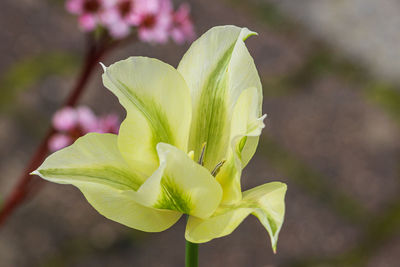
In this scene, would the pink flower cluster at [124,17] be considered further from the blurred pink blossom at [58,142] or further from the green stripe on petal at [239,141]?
the green stripe on petal at [239,141]

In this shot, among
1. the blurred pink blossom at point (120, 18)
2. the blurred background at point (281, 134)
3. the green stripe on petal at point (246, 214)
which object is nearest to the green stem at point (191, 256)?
the green stripe on petal at point (246, 214)

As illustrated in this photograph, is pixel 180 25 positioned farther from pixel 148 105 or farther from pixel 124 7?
pixel 148 105

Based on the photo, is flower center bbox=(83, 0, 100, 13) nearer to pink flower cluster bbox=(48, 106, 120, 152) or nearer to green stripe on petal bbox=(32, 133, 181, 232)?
pink flower cluster bbox=(48, 106, 120, 152)

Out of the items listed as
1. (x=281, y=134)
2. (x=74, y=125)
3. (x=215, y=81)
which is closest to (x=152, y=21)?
(x=74, y=125)

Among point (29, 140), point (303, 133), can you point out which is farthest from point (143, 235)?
point (303, 133)

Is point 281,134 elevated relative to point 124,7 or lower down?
A: lower down

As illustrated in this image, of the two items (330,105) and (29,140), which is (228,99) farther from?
(330,105)

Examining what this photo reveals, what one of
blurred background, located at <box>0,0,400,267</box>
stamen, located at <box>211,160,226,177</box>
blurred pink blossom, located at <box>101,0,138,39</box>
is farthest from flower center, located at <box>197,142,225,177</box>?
blurred background, located at <box>0,0,400,267</box>
